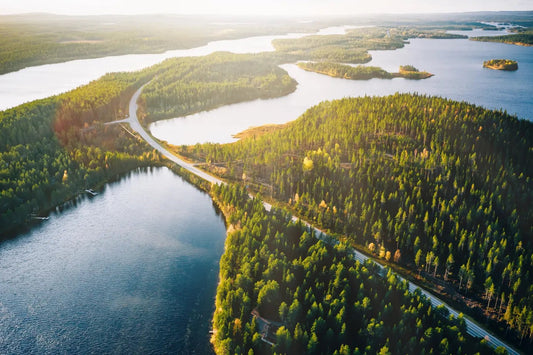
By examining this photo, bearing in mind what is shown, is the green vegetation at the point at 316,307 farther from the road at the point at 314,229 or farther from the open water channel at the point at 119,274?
the open water channel at the point at 119,274

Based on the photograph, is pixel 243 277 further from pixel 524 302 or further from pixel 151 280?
pixel 524 302

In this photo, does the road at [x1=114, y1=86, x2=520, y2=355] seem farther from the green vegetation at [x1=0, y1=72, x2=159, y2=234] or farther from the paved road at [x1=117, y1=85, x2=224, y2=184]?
the green vegetation at [x1=0, y1=72, x2=159, y2=234]

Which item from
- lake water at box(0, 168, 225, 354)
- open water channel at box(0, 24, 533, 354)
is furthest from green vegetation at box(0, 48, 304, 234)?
lake water at box(0, 168, 225, 354)

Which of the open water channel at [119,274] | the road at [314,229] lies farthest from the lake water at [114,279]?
the road at [314,229]

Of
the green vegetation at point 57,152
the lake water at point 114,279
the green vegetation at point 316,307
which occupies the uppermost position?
the green vegetation at point 57,152

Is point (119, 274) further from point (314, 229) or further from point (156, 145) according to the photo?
point (156, 145)
